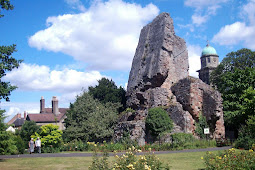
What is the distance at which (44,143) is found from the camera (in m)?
26.1

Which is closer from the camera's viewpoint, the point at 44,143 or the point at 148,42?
the point at 44,143

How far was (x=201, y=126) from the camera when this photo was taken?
94.7ft

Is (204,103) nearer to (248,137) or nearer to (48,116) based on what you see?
(248,137)

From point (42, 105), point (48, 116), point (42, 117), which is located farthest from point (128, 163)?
point (42, 105)

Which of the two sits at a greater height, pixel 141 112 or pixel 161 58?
pixel 161 58

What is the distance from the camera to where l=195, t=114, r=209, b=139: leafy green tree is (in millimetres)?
28422

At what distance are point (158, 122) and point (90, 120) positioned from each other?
943cm

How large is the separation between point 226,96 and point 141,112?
11539 millimetres

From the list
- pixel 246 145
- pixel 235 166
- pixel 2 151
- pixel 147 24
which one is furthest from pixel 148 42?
pixel 235 166

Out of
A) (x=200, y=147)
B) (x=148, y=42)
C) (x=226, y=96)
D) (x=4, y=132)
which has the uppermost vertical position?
(x=148, y=42)

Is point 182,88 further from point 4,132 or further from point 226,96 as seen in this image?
point 4,132

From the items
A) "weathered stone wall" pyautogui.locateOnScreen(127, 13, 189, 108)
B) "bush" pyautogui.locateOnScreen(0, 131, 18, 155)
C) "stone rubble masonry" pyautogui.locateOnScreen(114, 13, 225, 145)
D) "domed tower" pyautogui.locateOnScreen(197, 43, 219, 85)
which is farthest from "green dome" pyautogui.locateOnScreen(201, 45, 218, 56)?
"bush" pyautogui.locateOnScreen(0, 131, 18, 155)

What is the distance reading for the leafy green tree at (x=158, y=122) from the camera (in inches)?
1067

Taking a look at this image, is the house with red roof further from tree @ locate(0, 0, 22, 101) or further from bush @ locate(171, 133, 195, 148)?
tree @ locate(0, 0, 22, 101)
